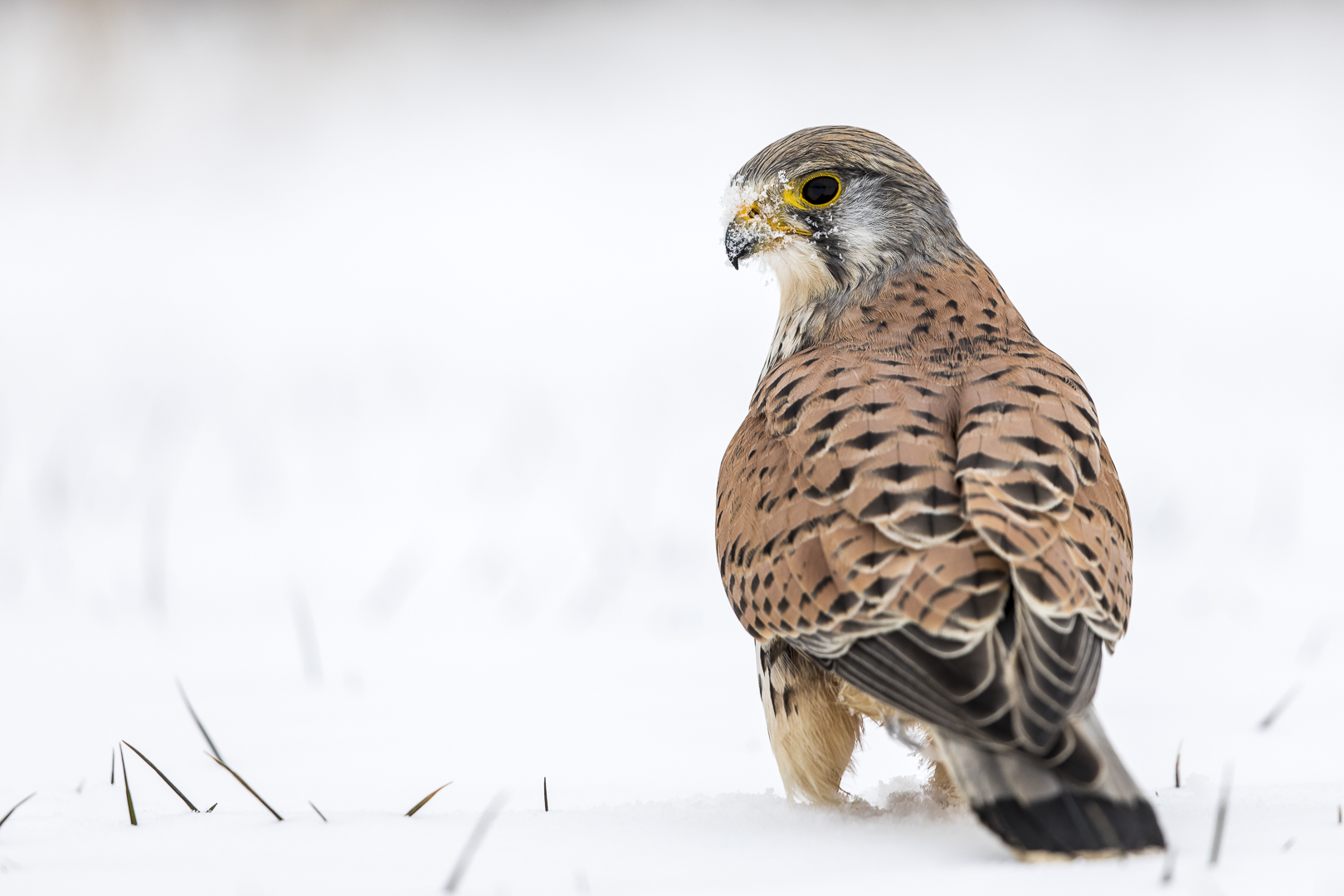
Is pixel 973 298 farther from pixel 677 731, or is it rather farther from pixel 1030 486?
pixel 677 731

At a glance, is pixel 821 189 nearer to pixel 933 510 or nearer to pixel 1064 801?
pixel 933 510

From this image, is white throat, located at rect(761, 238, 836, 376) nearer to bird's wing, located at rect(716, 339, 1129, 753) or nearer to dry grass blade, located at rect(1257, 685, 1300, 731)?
bird's wing, located at rect(716, 339, 1129, 753)

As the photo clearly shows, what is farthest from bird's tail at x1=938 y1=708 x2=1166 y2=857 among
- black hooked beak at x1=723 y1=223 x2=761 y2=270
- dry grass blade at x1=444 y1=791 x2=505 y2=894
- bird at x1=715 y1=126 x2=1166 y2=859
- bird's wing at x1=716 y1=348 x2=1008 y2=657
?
black hooked beak at x1=723 y1=223 x2=761 y2=270

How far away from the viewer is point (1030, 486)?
2045mm

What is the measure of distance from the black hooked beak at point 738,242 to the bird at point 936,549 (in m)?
0.21

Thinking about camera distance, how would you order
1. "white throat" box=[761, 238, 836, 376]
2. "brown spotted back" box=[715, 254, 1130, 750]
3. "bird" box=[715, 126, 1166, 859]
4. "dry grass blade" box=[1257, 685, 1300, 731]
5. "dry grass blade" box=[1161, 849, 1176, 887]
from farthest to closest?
"white throat" box=[761, 238, 836, 376]
"dry grass blade" box=[1257, 685, 1300, 731]
"brown spotted back" box=[715, 254, 1130, 750]
"bird" box=[715, 126, 1166, 859]
"dry grass blade" box=[1161, 849, 1176, 887]

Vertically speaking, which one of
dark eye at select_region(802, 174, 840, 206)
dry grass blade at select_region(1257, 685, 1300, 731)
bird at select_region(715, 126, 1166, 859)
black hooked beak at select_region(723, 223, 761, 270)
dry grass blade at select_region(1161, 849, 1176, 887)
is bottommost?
dry grass blade at select_region(1257, 685, 1300, 731)

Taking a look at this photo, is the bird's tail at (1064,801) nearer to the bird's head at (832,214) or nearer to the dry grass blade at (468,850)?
the dry grass blade at (468,850)

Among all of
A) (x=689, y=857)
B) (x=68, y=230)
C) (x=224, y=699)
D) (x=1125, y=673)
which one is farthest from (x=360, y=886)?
(x=68, y=230)

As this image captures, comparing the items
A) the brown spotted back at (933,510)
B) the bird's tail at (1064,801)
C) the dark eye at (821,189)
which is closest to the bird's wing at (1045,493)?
the brown spotted back at (933,510)

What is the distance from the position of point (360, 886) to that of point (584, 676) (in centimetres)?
207

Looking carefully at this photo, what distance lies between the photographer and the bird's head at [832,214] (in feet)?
10.1

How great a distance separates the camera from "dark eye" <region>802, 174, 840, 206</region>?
309 cm

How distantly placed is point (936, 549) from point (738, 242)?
4.73 feet
